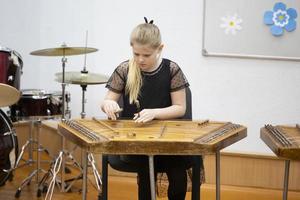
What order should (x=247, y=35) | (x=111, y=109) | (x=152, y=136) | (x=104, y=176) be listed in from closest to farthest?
(x=152, y=136) → (x=111, y=109) → (x=104, y=176) → (x=247, y=35)

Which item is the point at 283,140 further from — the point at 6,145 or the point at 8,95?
the point at 6,145

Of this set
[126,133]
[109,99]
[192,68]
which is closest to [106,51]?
[192,68]

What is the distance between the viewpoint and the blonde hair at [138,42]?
2.17 metres

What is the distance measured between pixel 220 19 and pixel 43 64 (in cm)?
188

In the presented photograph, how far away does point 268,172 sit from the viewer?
3492 millimetres

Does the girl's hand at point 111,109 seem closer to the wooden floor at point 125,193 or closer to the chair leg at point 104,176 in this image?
the chair leg at point 104,176

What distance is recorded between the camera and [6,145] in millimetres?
3053

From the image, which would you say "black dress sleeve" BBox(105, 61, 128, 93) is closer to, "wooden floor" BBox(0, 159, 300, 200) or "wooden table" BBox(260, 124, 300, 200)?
"wooden table" BBox(260, 124, 300, 200)

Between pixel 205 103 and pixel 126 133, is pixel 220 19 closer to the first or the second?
pixel 205 103

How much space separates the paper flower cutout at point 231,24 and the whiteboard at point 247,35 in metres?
0.02

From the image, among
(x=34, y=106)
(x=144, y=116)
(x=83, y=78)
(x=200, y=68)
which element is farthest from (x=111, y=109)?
(x=200, y=68)

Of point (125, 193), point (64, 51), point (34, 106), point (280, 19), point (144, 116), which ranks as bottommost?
point (125, 193)

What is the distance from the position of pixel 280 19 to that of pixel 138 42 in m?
1.68

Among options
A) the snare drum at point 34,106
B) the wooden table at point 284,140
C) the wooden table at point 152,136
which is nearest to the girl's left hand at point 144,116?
the wooden table at point 152,136
